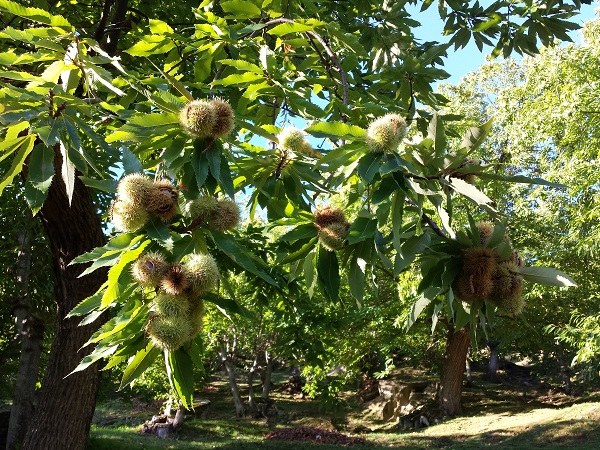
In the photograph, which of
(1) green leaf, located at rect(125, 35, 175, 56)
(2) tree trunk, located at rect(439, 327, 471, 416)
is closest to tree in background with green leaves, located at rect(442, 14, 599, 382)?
(2) tree trunk, located at rect(439, 327, 471, 416)

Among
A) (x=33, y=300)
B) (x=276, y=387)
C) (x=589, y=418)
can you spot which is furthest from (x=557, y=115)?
(x=276, y=387)

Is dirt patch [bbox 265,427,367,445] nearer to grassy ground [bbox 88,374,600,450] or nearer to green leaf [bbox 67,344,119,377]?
grassy ground [bbox 88,374,600,450]

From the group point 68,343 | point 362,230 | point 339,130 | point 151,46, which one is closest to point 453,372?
point 68,343

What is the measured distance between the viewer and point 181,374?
1.75 m

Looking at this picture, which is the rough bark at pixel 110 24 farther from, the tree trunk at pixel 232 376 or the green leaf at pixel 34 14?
the tree trunk at pixel 232 376

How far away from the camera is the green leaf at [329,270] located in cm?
212

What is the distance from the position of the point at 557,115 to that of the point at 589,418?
826 cm

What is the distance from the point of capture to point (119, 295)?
1.64 m

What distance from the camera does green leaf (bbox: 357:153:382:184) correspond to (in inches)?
65.5

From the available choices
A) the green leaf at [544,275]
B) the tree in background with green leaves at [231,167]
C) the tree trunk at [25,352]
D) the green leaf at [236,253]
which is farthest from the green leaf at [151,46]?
the tree trunk at [25,352]

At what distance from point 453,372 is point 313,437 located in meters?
5.31

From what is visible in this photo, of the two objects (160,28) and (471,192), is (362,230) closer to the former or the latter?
(471,192)

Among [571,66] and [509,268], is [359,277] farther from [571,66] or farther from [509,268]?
[571,66]

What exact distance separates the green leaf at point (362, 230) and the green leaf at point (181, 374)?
622mm
